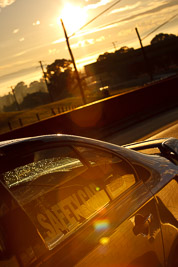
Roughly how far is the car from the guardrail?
14.8 meters

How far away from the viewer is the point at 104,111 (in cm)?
2214

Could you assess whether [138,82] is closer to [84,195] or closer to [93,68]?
[93,68]

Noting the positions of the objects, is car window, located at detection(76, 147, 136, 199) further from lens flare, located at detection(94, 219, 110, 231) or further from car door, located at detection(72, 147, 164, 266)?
lens flare, located at detection(94, 219, 110, 231)

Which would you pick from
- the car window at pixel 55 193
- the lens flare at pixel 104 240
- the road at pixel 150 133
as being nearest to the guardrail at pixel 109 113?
the road at pixel 150 133

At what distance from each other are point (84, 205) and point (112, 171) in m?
0.42

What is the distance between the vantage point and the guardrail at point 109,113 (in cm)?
1884

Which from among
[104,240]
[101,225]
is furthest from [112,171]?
[104,240]

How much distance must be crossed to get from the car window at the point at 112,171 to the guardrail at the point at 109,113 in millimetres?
14839

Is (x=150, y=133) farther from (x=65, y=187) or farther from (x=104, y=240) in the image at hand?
(x=104, y=240)

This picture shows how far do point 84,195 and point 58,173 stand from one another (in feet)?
2.41

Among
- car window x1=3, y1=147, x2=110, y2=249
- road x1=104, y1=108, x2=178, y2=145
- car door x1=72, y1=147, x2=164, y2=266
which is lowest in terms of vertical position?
road x1=104, y1=108, x2=178, y2=145

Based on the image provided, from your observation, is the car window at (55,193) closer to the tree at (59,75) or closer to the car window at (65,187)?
the car window at (65,187)

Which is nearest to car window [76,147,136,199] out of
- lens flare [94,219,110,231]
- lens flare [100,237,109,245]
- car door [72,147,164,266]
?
car door [72,147,164,266]

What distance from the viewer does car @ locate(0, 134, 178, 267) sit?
1944mm
